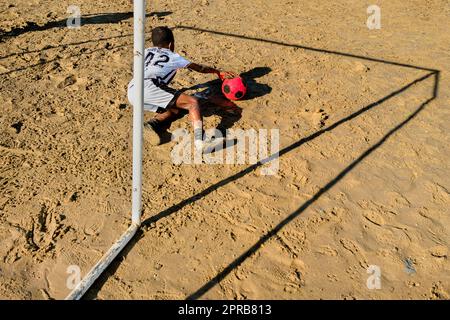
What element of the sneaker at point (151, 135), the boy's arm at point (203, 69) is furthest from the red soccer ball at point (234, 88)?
the sneaker at point (151, 135)

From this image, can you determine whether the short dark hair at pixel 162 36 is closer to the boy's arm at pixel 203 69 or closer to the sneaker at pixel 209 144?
the boy's arm at pixel 203 69

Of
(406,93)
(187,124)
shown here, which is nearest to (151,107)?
(187,124)

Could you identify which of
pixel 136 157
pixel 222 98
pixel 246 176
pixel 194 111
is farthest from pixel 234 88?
pixel 136 157

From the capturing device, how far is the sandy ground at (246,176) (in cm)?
326

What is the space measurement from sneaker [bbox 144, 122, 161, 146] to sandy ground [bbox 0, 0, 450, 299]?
0.10 meters

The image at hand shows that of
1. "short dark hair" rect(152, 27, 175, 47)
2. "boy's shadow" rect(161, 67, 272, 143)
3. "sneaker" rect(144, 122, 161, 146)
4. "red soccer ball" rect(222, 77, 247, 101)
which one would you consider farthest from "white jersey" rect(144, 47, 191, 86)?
"red soccer ball" rect(222, 77, 247, 101)

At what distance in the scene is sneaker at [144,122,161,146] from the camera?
4.44 m

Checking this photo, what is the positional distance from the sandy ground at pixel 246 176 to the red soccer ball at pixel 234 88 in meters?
0.18

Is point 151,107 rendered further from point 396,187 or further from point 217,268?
point 396,187

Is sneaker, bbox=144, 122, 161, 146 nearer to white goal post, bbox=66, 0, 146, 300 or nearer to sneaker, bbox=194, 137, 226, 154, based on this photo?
sneaker, bbox=194, 137, 226, 154

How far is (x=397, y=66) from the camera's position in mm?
5945

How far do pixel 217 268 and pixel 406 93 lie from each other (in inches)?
137
